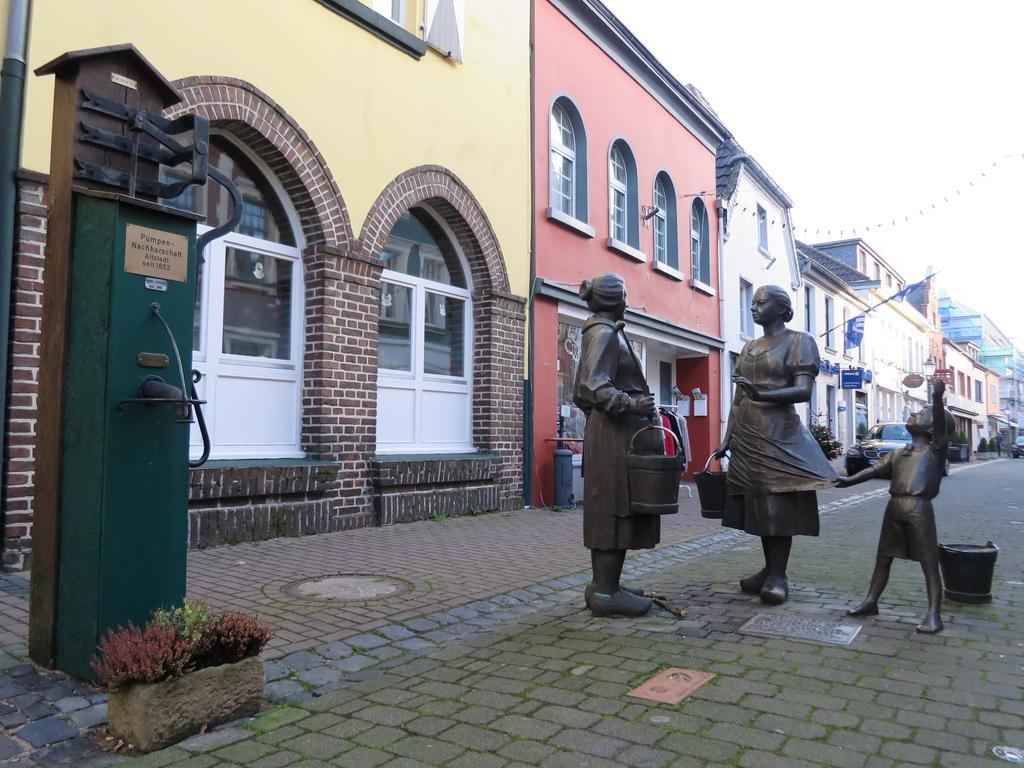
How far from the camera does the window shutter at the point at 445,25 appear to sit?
922 cm

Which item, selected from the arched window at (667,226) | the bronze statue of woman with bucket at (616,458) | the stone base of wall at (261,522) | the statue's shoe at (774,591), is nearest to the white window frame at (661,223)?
the arched window at (667,226)

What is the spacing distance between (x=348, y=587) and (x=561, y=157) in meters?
8.59

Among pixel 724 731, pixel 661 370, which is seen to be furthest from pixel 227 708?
pixel 661 370

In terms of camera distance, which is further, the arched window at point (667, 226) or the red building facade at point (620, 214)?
the arched window at point (667, 226)

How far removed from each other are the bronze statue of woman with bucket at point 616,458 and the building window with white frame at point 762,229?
17250 mm

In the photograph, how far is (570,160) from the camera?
12.4 metres

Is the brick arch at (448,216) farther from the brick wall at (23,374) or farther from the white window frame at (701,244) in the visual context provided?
the white window frame at (701,244)

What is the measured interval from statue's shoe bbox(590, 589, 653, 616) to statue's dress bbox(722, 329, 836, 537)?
34.0 inches

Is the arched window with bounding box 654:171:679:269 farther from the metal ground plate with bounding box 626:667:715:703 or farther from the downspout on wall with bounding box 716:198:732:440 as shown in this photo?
the metal ground plate with bounding box 626:667:715:703

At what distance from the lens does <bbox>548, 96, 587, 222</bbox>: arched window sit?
12.1 meters

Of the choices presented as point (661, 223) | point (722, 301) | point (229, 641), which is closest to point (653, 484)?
point (229, 641)

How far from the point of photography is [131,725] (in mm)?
2871

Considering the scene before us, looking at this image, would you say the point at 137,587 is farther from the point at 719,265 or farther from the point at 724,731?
the point at 719,265

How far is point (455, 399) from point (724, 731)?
7.12m
